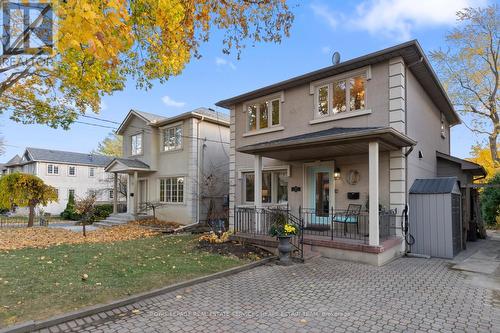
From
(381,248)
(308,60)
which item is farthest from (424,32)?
(381,248)

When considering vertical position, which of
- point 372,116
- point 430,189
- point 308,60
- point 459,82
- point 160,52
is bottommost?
point 430,189

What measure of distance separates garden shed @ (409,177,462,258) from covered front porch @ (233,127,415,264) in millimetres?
665

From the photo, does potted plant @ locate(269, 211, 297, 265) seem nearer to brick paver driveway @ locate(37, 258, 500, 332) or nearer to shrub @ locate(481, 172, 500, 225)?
brick paver driveway @ locate(37, 258, 500, 332)

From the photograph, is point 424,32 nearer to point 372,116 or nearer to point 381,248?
point 372,116

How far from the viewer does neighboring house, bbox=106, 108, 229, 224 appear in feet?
50.5

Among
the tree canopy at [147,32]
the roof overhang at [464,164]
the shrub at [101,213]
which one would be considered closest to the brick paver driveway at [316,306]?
the tree canopy at [147,32]

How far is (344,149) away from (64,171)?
31370 mm

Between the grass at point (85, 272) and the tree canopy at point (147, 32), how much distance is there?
3.77 metres

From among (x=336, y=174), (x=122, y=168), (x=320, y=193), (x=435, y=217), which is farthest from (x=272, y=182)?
(x=122, y=168)

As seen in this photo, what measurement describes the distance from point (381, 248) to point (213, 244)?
16.0ft

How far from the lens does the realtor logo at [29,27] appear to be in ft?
15.5

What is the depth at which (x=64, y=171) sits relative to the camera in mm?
30859

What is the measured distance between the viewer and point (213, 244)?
9.32 meters

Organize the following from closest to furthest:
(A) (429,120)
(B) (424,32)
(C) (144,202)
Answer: (A) (429,120)
(B) (424,32)
(C) (144,202)
